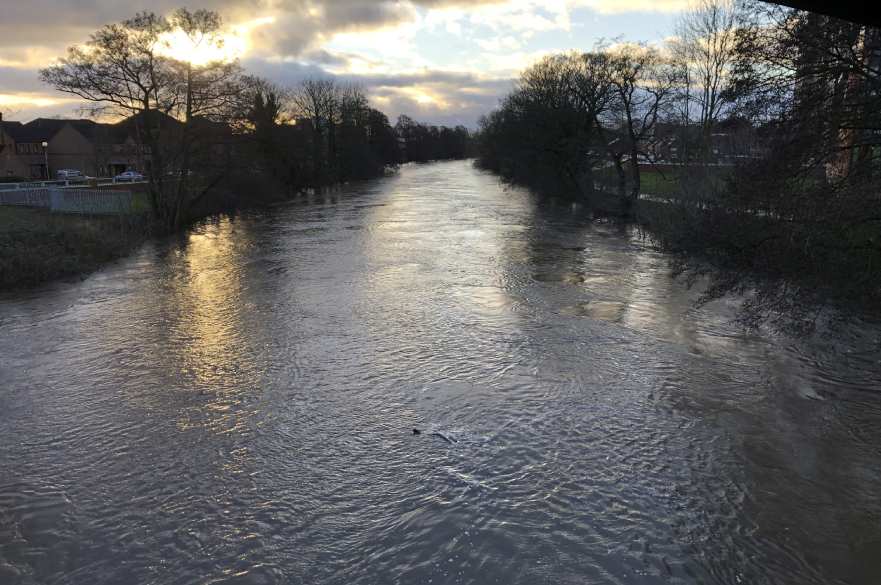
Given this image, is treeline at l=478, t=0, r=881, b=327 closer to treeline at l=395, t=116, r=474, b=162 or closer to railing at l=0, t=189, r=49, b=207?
railing at l=0, t=189, r=49, b=207

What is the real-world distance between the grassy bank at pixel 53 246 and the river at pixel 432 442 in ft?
8.49

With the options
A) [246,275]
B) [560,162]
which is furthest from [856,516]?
[560,162]

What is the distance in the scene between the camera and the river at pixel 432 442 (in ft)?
18.0

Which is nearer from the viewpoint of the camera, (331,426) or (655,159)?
(331,426)

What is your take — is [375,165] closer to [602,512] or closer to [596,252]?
[596,252]

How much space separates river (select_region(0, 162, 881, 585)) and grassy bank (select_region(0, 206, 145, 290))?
2.59 m

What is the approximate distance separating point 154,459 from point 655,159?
30798mm

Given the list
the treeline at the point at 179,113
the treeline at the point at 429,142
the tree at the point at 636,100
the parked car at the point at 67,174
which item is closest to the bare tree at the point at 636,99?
the tree at the point at 636,100

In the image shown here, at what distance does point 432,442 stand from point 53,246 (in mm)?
16654

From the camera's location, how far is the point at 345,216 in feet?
111

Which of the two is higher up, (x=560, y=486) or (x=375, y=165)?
(x=375, y=165)

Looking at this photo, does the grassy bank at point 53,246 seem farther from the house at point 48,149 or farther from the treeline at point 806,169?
the house at point 48,149

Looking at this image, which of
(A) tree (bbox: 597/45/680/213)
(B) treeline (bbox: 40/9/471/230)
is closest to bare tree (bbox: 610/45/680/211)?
(A) tree (bbox: 597/45/680/213)

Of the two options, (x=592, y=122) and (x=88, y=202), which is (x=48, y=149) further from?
(x=592, y=122)
